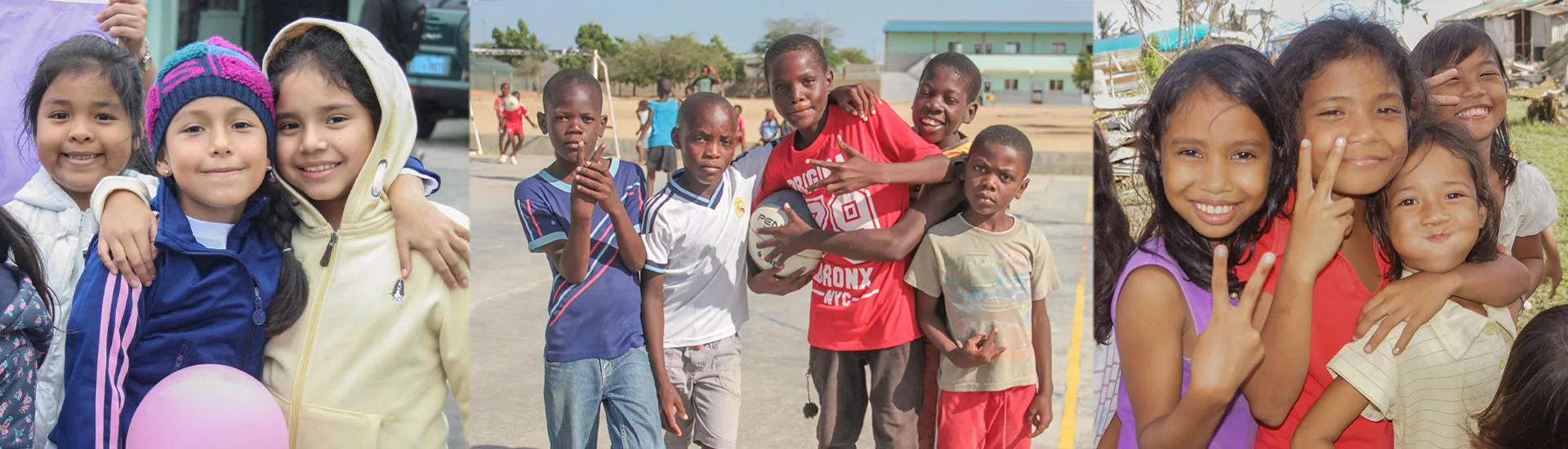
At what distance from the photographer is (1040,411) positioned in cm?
293

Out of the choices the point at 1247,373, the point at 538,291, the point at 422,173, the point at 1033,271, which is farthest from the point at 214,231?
the point at 538,291

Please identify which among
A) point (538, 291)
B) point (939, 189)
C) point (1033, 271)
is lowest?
point (538, 291)

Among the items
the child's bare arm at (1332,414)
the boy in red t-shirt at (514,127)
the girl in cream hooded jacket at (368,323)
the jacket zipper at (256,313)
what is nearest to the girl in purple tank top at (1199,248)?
the child's bare arm at (1332,414)

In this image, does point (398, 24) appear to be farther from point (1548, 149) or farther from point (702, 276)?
point (1548, 149)

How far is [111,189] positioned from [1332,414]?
2.77m

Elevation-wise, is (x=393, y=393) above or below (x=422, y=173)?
below

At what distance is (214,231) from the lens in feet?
8.88

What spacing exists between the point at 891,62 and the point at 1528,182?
1.59 meters

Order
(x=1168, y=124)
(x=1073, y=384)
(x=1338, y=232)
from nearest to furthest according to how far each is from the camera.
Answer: (x=1338, y=232) → (x=1168, y=124) → (x=1073, y=384)

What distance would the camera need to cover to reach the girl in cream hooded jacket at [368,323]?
107 inches

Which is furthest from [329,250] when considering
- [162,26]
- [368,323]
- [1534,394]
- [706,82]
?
[1534,394]

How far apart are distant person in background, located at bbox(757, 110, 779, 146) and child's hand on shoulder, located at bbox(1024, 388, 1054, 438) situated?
0.93m

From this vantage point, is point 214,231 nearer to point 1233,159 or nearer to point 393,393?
point 393,393

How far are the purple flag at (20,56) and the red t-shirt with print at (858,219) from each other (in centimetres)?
177
